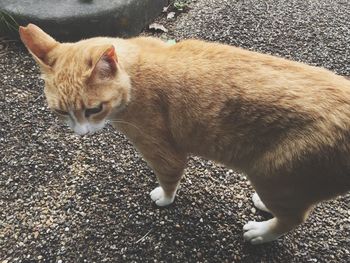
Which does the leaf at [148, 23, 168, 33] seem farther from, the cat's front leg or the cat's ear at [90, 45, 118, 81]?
the cat's ear at [90, 45, 118, 81]

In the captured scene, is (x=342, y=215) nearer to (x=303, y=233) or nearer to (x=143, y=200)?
(x=303, y=233)

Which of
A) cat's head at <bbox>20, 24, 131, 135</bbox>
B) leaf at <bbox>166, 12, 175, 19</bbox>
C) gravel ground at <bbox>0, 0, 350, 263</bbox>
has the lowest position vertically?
gravel ground at <bbox>0, 0, 350, 263</bbox>

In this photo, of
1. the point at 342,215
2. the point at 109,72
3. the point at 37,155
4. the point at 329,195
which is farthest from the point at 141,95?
the point at 342,215

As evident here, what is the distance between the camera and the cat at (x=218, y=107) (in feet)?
5.23

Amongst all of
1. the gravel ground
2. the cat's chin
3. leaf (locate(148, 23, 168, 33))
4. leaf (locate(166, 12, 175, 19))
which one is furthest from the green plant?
the cat's chin

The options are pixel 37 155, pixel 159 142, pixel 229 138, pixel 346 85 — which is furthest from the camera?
pixel 37 155

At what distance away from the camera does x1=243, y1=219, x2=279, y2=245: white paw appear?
207cm

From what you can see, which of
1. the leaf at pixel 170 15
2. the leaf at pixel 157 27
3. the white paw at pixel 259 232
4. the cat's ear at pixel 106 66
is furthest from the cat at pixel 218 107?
the leaf at pixel 170 15

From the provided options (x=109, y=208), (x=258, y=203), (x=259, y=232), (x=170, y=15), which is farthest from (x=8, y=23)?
(x=259, y=232)

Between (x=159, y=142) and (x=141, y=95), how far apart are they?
0.81 feet

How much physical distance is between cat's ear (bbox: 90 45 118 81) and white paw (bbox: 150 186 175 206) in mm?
865

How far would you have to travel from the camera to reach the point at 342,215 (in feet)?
7.52

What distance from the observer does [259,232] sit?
2098 mm

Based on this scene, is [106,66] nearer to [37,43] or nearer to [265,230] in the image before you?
[37,43]
